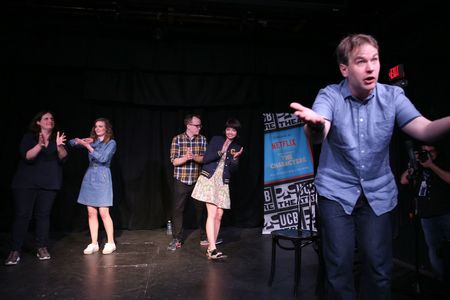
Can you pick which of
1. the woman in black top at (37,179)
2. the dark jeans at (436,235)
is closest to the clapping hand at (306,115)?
the dark jeans at (436,235)

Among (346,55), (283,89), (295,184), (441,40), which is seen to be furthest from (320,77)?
(346,55)

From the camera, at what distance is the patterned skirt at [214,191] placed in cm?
393

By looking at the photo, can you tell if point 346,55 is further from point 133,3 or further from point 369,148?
point 133,3

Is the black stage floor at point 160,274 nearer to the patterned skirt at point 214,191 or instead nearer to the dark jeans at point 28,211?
the dark jeans at point 28,211

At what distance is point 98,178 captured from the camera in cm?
416

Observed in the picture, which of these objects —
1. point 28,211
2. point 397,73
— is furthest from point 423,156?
point 28,211

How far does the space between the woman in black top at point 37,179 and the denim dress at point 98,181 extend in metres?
0.32

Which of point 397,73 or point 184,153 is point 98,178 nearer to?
point 184,153

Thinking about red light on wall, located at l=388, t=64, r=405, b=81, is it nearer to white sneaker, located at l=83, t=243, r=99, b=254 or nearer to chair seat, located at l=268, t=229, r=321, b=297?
chair seat, located at l=268, t=229, r=321, b=297

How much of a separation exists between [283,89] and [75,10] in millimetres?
3445

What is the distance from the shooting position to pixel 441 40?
356 centimetres

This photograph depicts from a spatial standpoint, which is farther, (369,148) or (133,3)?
(133,3)

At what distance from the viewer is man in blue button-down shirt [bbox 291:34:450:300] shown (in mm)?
1471

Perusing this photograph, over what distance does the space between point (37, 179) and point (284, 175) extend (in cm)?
340
